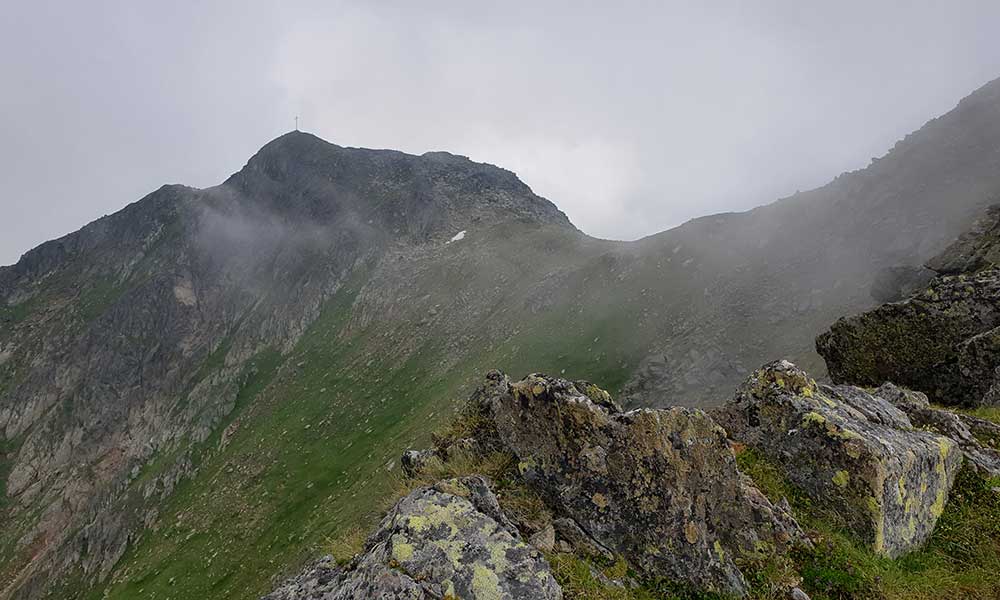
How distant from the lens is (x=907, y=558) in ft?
28.8

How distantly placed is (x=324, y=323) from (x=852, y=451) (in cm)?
8090

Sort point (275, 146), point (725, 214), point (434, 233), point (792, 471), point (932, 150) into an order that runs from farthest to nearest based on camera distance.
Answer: point (275, 146)
point (434, 233)
point (725, 214)
point (932, 150)
point (792, 471)

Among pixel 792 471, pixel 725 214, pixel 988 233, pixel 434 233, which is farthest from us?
pixel 434 233

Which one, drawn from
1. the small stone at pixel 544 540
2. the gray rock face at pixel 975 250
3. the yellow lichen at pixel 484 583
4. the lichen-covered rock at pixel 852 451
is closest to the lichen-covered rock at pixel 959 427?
the lichen-covered rock at pixel 852 451

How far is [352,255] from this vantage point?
302 ft

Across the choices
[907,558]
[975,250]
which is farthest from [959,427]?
[975,250]

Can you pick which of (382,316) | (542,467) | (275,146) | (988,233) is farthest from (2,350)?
(988,233)

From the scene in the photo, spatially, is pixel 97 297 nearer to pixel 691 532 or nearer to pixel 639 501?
pixel 639 501

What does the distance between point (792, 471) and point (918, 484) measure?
2.53 meters

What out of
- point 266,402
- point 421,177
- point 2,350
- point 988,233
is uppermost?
point 421,177

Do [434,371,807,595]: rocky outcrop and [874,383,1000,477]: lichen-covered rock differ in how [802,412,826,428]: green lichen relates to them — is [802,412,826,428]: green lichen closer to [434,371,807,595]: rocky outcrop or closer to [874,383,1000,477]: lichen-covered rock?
[434,371,807,595]: rocky outcrop

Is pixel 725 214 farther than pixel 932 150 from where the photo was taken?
Yes

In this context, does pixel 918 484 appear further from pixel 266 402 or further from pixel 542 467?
pixel 266 402

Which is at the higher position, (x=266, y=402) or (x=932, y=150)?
(x=932, y=150)
